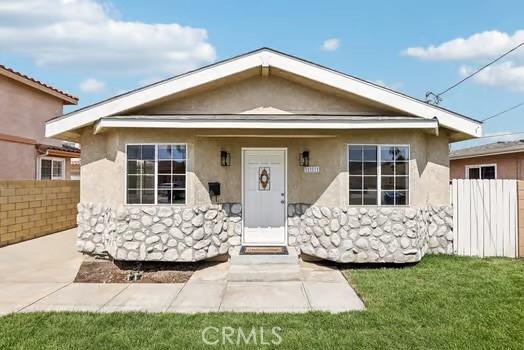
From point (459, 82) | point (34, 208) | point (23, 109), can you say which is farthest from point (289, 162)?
point (459, 82)

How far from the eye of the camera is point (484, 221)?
8.80 metres

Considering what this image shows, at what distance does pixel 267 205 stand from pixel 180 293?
3.28 metres

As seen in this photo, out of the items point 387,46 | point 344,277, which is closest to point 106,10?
point 344,277

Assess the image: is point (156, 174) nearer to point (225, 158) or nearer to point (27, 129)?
point (225, 158)

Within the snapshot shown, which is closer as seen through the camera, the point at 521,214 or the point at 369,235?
the point at 369,235

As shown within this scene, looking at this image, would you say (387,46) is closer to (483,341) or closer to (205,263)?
(205,263)

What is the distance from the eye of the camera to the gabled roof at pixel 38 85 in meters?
13.4

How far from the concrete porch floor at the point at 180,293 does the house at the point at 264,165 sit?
82 centimetres

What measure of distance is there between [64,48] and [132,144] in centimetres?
1527

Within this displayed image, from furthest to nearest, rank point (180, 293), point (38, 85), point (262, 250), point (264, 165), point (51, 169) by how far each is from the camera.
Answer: point (51, 169), point (38, 85), point (264, 165), point (262, 250), point (180, 293)

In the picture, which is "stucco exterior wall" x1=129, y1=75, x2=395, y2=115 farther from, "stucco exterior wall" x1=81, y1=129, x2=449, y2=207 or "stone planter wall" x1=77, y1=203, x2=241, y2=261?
"stone planter wall" x1=77, y1=203, x2=241, y2=261

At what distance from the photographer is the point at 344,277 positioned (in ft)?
24.2

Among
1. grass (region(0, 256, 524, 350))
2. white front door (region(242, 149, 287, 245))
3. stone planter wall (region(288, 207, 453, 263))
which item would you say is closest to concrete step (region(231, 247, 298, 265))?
stone planter wall (region(288, 207, 453, 263))

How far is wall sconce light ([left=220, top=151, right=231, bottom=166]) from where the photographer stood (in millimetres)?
8391
